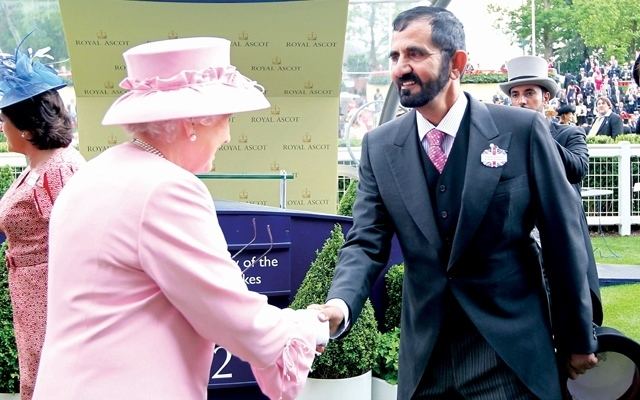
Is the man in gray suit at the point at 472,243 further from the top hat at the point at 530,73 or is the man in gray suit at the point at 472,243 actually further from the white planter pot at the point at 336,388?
the top hat at the point at 530,73

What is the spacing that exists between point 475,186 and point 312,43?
460cm

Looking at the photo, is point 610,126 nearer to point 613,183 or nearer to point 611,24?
point 613,183

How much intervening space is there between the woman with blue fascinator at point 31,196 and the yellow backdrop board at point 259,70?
3.20 metres

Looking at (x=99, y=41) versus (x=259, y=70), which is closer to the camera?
(x=99, y=41)

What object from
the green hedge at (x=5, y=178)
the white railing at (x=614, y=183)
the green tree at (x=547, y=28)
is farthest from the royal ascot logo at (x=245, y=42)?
the green tree at (x=547, y=28)

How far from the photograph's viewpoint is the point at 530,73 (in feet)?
19.6

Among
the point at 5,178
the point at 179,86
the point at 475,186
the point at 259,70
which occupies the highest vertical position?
the point at 179,86

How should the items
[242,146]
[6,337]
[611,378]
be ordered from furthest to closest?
[242,146], [6,337], [611,378]

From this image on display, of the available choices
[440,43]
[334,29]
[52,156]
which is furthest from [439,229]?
[334,29]

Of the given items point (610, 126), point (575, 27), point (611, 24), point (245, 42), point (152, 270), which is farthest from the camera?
point (575, 27)

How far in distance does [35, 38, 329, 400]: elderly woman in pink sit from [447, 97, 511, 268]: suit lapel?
0.75 metres

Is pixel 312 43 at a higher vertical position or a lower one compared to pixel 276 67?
higher

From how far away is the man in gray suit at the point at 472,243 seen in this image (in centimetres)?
291

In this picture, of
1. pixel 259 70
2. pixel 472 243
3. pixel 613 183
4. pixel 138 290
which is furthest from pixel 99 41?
pixel 613 183
